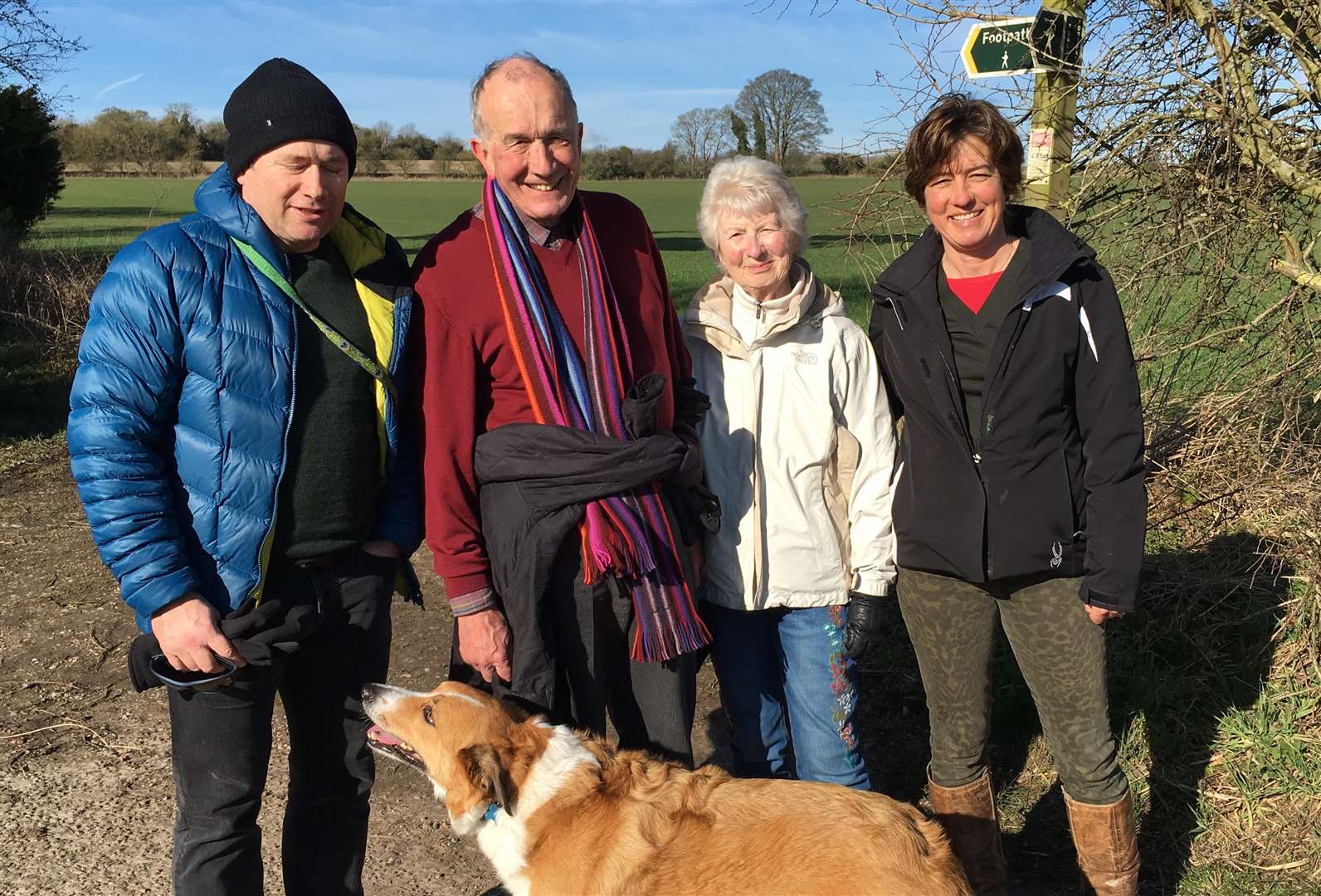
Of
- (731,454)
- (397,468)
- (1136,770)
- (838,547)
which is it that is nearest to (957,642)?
(838,547)

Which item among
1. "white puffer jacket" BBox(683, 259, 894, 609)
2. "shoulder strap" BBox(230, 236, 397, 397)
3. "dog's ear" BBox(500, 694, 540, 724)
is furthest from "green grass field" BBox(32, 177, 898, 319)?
"dog's ear" BBox(500, 694, 540, 724)

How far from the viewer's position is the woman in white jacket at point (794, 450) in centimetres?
324

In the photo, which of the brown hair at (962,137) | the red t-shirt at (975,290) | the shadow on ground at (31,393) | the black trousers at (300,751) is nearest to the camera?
the black trousers at (300,751)

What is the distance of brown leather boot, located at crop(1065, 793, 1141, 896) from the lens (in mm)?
3201

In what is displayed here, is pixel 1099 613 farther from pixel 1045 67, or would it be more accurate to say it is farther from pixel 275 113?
pixel 1045 67

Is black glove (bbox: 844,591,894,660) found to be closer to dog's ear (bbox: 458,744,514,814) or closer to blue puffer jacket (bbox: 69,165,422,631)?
dog's ear (bbox: 458,744,514,814)

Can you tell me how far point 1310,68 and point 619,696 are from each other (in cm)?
443

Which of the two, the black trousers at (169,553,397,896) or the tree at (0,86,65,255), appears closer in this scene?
the black trousers at (169,553,397,896)

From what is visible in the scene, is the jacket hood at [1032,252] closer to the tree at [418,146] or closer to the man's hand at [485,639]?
the man's hand at [485,639]

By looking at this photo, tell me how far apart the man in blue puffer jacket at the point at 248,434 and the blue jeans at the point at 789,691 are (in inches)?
48.4

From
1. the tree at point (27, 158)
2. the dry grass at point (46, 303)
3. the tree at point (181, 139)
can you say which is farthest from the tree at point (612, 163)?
the dry grass at point (46, 303)

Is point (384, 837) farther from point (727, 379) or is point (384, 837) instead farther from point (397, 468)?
point (727, 379)

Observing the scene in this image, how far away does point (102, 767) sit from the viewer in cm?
461

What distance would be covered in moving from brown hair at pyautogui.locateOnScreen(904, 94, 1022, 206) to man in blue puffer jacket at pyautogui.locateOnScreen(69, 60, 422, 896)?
161 centimetres
